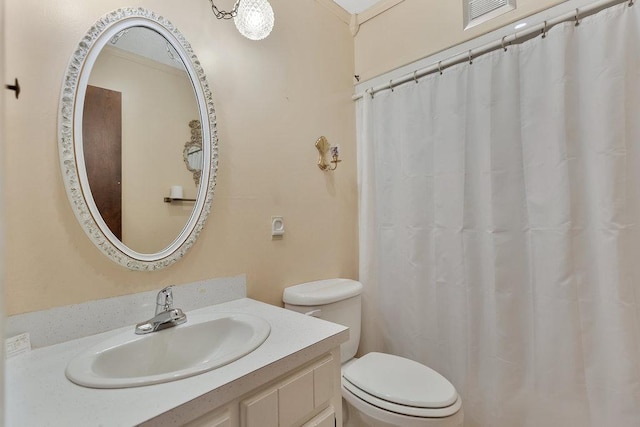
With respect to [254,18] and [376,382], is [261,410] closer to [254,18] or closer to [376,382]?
[376,382]

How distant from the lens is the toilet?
1060 mm

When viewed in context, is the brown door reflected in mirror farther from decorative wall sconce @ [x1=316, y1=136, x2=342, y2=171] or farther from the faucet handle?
decorative wall sconce @ [x1=316, y1=136, x2=342, y2=171]

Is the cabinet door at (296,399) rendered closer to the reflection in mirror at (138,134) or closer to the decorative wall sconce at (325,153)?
the reflection in mirror at (138,134)

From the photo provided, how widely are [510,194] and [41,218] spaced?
5.31 feet

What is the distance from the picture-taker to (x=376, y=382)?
47.4 inches

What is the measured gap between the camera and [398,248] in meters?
1.63

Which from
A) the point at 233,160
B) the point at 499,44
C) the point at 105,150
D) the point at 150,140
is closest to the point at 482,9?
the point at 499,44

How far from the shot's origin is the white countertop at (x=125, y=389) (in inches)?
21.1

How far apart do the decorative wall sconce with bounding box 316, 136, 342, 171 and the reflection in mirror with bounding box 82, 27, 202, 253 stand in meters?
0.67

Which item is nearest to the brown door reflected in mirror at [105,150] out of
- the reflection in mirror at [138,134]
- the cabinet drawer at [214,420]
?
the reflection in mirror at [138,134]

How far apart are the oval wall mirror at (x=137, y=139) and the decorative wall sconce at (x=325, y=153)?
1.98ft

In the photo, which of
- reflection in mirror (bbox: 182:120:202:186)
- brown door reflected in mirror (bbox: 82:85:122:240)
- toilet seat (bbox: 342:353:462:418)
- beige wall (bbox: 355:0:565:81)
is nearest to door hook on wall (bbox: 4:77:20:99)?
brown door reflected in mirror (bbox: 82:85:122:240)

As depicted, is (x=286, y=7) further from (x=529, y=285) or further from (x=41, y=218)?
(x=529, y=285)

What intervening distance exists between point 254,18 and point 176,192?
71 centimetres
